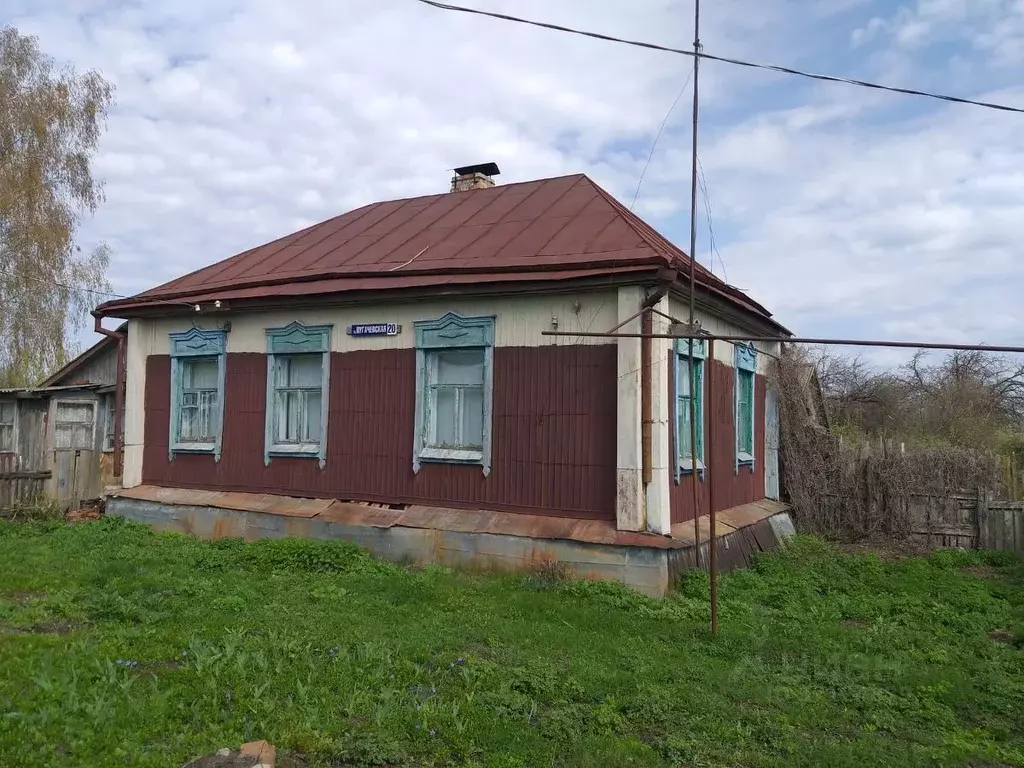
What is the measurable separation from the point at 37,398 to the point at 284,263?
15.8 feet

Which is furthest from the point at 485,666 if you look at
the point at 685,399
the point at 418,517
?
the point at 685,399

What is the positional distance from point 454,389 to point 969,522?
7556 millimetres

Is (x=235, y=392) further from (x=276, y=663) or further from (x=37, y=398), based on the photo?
(x=276, y=663)

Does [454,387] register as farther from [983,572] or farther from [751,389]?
[983,572]

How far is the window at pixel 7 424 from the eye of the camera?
1284 centimetres

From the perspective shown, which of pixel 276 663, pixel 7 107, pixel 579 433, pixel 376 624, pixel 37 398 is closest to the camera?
pixel 276 663

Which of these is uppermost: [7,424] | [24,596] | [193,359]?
[193,359]

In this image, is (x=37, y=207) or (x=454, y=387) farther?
(x=37, y=207)

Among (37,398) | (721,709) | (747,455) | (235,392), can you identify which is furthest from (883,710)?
(37,398)

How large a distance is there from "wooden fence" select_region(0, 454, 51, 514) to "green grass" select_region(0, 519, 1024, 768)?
3678 mm

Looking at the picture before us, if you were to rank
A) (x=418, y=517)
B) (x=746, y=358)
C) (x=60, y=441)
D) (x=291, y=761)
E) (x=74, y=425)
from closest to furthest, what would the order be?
(x=291, y=761) < (x=418, y=517) < (x=746, y=358) < (x=60, y=441) < (x=74, y=425)

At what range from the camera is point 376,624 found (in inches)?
267

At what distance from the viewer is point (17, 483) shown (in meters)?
12.3

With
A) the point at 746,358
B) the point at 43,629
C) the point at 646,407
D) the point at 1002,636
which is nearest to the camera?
the point at 43,629
